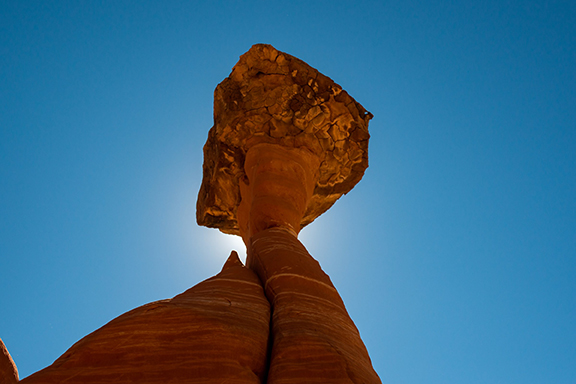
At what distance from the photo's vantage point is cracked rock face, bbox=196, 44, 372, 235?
729 centimetres

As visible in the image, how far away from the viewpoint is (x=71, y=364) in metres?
2.39

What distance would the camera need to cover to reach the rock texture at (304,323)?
2.55 metres

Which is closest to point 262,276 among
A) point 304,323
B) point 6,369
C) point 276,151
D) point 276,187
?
point 304,323

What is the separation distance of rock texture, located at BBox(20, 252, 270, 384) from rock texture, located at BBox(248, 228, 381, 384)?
0.63 ft

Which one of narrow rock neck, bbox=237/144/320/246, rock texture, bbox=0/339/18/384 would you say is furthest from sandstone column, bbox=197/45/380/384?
rock texture, bbox=0/339/18/384

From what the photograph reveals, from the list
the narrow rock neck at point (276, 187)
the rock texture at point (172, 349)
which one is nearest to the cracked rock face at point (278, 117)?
the narrow rock neck at point (276, 187)

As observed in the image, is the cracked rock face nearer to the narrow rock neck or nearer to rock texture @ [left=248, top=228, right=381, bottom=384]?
the narrow rock neck

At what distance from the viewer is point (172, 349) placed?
2592mm

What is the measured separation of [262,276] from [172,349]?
1.75m

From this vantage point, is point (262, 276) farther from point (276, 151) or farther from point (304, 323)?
point (276, 151)

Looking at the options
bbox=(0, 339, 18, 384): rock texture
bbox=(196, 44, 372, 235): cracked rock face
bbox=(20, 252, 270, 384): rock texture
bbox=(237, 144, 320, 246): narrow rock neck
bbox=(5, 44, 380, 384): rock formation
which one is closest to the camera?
bbox=(20, 252, 270, 384): rock texture

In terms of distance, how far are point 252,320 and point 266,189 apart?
3213 millimetres

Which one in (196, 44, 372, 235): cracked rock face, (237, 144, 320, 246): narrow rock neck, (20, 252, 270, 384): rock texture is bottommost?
(20, 252, 270, 384): rock texture

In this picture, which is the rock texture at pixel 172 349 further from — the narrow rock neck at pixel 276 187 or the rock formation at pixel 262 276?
the narrow rock neck at pixel 276 187
